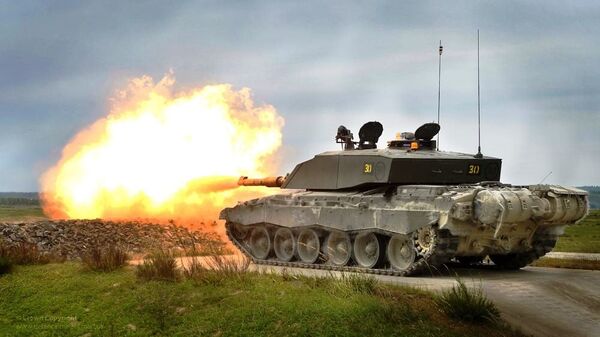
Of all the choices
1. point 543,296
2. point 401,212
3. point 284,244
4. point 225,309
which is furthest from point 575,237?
point 225,309

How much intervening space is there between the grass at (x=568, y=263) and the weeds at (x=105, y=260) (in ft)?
36.0

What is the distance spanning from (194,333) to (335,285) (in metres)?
2.63

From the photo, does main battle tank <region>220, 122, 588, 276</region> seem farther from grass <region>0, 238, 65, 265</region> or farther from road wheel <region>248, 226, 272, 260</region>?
grass <region>0, 238, 65, 265</region>

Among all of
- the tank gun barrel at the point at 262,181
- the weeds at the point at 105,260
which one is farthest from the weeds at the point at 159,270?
the tank gun barrel at the point at 262,181

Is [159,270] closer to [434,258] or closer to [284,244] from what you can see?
[434,258]

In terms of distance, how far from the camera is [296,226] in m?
20.4

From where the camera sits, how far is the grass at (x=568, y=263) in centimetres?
2011

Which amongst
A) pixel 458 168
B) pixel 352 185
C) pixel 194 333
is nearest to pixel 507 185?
pixel 458 168

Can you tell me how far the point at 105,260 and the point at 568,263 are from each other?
11942mm

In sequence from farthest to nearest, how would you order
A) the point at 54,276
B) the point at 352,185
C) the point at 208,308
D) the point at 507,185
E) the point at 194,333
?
the point at 352,185, the point at 507,185, the point at 54,276, the point at 208,308, the point at 194,333

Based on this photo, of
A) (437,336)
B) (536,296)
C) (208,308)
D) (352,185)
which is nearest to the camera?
(437,336)

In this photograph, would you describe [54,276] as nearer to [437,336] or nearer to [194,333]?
[194,333]

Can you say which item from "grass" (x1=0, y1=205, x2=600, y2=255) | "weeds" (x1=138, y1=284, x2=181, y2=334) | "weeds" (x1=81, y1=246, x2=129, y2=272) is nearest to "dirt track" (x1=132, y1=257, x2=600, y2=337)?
"weeds" (x1=138, y1=284, x2=181, y2=334)

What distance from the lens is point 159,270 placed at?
15.1m
